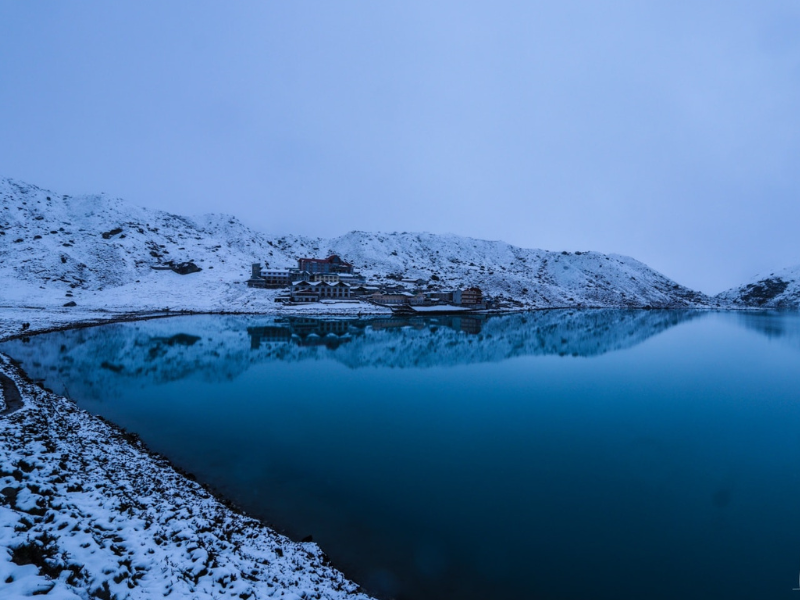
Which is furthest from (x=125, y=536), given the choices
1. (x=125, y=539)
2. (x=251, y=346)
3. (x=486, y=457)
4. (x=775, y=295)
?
(x=775, y=295)

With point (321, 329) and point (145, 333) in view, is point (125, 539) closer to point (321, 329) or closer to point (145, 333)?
point (145, 333)

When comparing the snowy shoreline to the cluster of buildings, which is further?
the cluster of buildings

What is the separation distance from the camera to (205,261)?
108 metres

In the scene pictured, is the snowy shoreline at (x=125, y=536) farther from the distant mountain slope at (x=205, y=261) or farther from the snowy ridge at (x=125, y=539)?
the distant mountain slope at (x=205, y=261)

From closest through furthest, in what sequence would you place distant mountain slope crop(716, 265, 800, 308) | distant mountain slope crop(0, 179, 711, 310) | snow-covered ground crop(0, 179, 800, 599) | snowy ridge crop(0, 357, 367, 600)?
snowy ridge crop(0, 357, 367, 600) → snow-covered ground crop(0, 179, 800, 599) → distant mountain slope crop(0, 179, 711, 310) → distant mountain slope crop(716, 265, 800, 308)

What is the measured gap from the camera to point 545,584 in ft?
31.5

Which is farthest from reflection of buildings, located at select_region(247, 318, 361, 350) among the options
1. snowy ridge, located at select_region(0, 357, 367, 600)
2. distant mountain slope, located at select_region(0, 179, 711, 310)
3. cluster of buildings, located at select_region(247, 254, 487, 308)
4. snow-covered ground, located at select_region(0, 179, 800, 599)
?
snowy ridge, located at select_region(0, 357, 367, 600)

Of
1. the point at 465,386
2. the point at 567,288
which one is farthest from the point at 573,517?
the point at 567,288

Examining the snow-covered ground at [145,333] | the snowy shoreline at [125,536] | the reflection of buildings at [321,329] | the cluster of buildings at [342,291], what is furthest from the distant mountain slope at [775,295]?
the snowy shoreline at [125,536]

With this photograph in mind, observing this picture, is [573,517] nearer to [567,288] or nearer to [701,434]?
[701,434]

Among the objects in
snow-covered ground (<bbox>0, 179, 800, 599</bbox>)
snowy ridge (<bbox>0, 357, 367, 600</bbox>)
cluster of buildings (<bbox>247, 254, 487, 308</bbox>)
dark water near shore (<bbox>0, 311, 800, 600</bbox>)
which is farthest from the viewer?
cluster of buildings (<bbox>247, 254, 487, 308</bbox>)

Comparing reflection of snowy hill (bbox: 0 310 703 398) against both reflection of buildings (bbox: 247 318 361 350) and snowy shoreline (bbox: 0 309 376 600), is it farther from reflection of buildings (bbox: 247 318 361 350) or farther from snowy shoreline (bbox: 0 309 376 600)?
snowy shoreline (bbox: 0 309 376 600)

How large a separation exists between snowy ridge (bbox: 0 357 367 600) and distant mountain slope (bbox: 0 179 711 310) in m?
65.9

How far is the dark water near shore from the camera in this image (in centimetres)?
1024
